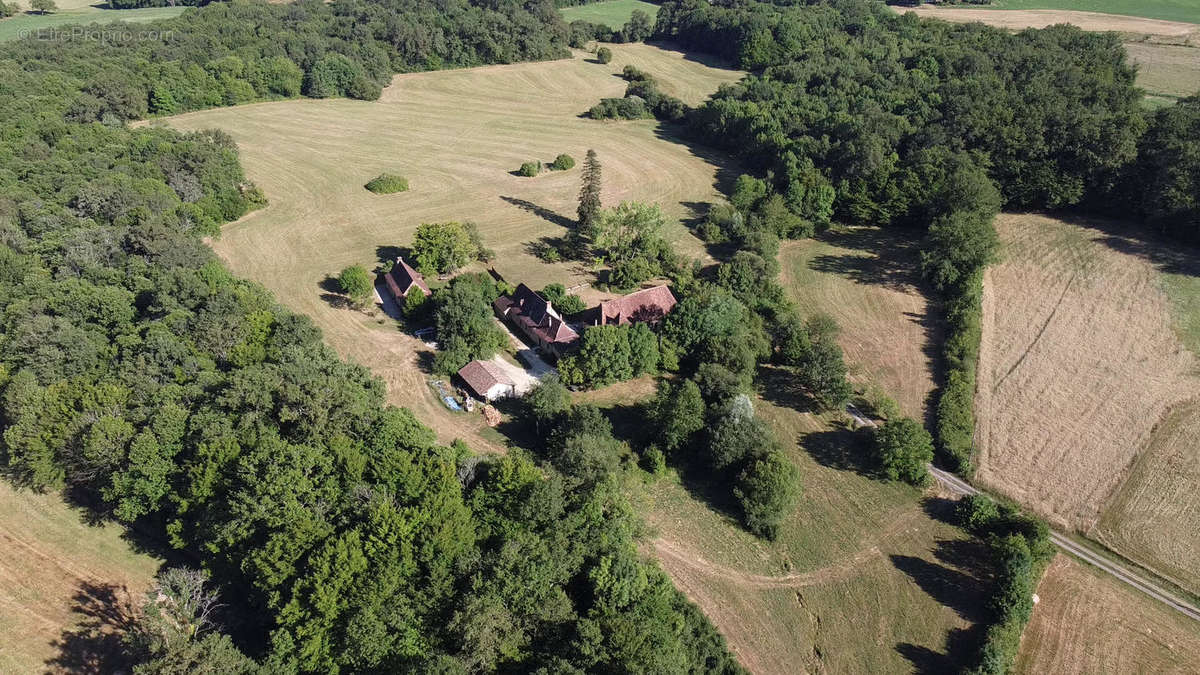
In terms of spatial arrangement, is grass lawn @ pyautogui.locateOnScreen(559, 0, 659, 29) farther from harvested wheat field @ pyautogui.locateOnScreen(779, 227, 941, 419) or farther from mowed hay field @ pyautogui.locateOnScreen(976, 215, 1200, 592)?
mowed hay field @ pyautogui.locateOnScreen(976, 215, 1200, 592)

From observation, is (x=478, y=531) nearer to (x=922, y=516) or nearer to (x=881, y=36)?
(x=922, y=516)

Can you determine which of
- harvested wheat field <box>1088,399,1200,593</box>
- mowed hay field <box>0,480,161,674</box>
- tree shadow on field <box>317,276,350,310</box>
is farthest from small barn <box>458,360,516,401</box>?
harvested wheat field <box>1088,399,1200,593</box>

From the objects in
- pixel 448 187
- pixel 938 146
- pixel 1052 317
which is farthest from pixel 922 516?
pixel 448 187

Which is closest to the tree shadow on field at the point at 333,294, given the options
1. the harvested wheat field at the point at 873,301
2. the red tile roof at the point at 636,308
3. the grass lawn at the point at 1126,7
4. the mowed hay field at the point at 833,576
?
the red tile roof at the point at 636,308

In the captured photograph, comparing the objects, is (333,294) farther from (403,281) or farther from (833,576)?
(833,576)

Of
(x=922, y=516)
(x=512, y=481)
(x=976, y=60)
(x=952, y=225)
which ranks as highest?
(x=976, y=60)

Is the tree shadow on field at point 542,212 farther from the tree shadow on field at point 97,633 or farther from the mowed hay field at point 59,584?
the tree shadow on field at point 97,633
